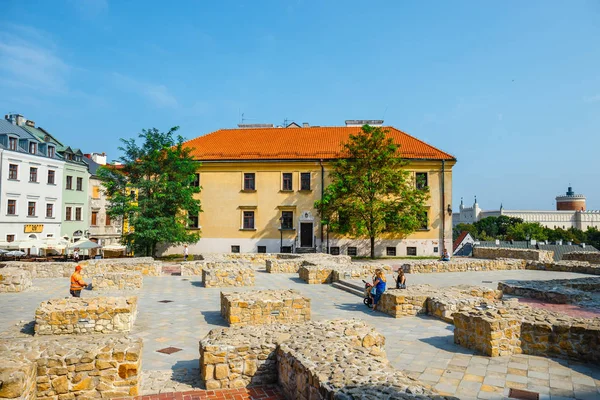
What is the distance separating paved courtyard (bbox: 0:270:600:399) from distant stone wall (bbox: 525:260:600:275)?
619 inches

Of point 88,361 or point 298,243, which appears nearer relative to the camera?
point 88,361

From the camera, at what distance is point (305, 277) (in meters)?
19.3

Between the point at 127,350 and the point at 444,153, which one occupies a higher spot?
the point at 444,153

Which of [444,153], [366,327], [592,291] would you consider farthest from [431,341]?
[444,153]

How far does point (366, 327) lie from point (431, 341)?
7.36ft

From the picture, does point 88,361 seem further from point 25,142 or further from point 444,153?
point 25,142

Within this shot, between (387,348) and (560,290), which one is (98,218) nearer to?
(387,348)

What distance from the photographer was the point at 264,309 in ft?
34.3

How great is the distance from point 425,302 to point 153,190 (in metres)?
23.9

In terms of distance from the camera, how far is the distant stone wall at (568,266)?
22.3 metres

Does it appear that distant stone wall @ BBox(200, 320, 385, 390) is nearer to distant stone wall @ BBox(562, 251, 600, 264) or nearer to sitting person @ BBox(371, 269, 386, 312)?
sitting person @ BBox(371, 269, 386, 312)

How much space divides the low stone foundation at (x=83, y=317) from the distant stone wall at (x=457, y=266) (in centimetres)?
1701

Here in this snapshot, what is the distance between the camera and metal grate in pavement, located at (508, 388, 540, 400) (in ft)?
19.1

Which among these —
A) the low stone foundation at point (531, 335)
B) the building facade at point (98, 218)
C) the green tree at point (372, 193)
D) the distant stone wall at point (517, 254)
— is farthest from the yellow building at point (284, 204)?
the low stone foundation at point (531, 335)
